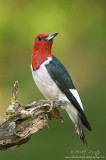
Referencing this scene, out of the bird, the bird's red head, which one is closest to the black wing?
the bird

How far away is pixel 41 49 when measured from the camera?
5.63 m

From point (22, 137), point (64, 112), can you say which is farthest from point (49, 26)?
point (22, 137)

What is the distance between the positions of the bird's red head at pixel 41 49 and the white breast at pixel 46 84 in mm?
72

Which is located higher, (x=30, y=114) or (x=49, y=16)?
(x=49, y=16)

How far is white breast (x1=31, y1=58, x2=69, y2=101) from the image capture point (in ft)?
17.8

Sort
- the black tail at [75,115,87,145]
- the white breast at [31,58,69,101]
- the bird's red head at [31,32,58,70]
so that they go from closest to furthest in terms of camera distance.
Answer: the white breast at [31,58,69,101]
the bird's red head at [31,32,58,70]
the black tail at [75,115,87,145]

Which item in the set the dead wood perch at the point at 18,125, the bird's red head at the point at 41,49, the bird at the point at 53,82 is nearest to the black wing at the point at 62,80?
the bird at the point at 53,82

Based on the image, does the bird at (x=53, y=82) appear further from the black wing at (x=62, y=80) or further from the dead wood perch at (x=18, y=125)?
the dead wood perch at (x=18, y=125)

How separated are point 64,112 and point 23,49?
49.2 inches

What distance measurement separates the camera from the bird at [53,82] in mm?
5465

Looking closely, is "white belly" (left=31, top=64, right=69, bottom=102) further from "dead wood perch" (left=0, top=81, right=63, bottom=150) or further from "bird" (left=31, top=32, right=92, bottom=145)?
"dead wood perch" (left=0, top=81, right=63, bottom=150)

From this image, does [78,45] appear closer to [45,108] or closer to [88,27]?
[88,27]

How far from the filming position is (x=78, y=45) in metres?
7.34

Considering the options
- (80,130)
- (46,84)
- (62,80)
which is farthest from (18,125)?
(80,130)
